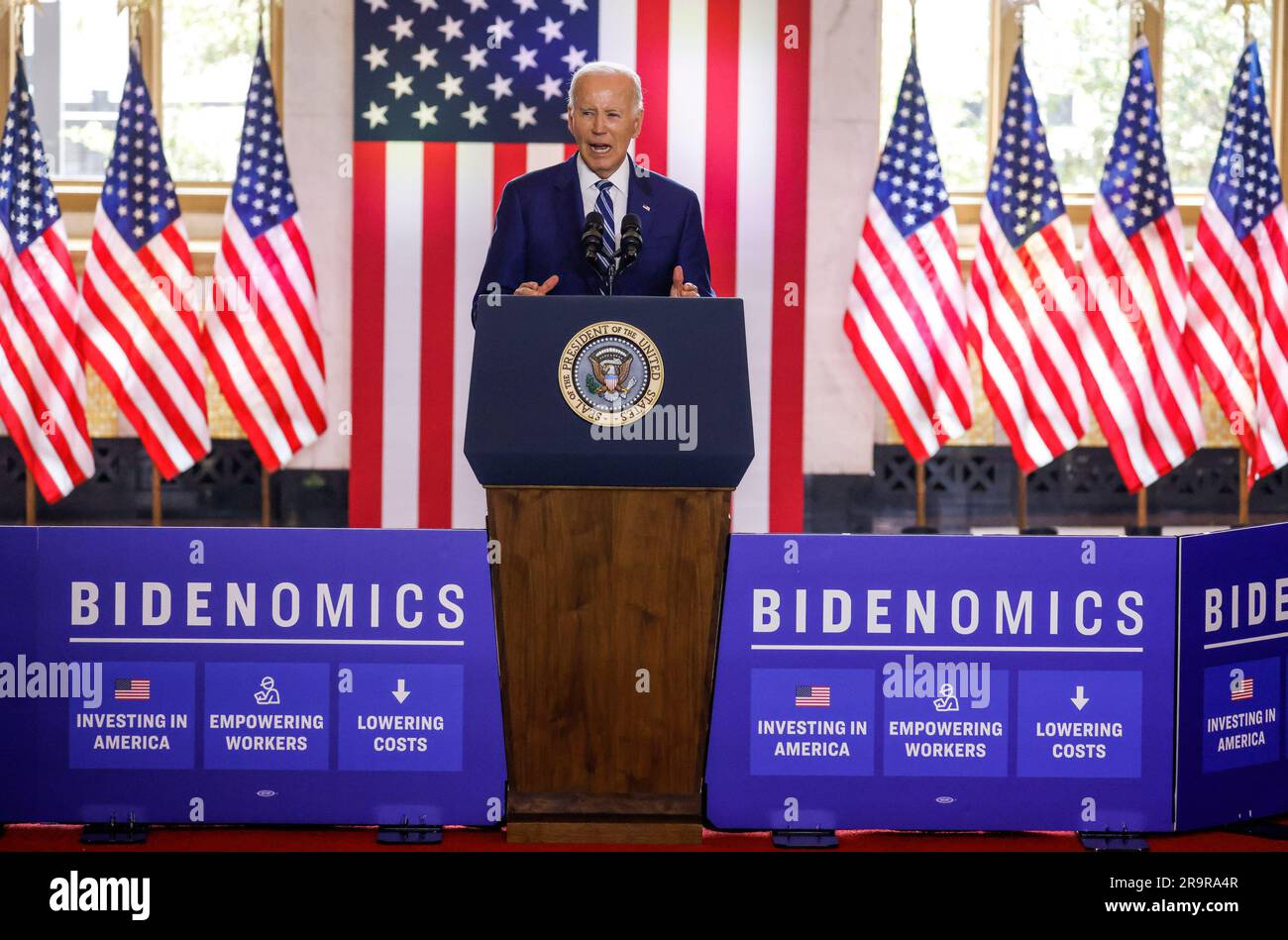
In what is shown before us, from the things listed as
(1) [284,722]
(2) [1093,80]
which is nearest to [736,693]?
(1) [284,722]

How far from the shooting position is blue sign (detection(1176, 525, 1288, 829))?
3.13 metres

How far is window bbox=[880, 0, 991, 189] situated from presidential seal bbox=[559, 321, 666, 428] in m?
5.18

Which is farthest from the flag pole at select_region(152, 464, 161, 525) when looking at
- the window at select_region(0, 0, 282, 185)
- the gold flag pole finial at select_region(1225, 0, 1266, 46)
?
the gold flag pole finial at select_region(1225, 0, 1266, 46)

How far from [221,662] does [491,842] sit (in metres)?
0.73

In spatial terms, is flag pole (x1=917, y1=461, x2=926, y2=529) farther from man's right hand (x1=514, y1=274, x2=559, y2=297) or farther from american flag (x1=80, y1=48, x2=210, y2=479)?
man's right hand (x1=514, y1=274, x2=559, y2=297)

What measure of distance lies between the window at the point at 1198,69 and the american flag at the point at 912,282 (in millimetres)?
1897

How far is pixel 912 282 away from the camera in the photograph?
679cm

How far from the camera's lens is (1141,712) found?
10.2ft

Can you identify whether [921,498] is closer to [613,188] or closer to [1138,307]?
[1138,307]

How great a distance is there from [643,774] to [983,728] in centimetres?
78

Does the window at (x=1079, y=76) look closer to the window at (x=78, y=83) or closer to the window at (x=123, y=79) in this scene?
the window at (x=123, y=79)

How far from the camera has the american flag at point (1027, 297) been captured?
6766mm

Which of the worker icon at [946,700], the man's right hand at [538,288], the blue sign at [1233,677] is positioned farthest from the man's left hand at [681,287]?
the blue sign at [1233,677]

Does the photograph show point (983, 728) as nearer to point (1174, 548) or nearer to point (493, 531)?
point (1174, 548)
